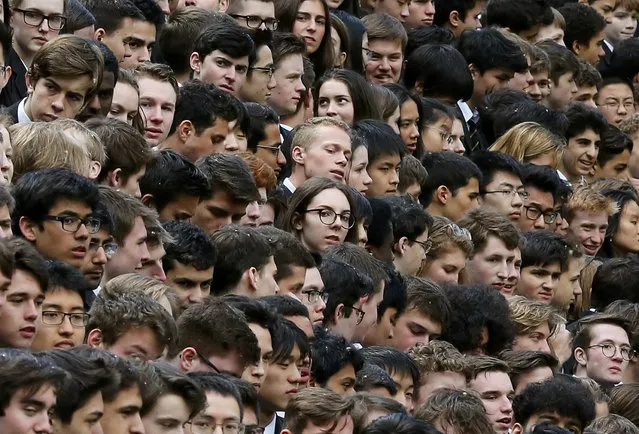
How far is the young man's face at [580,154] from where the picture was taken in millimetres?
16656

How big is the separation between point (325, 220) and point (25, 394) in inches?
170

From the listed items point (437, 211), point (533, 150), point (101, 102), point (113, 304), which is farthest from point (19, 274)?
point (533, 150)

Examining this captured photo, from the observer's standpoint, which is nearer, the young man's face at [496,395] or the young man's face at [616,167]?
the young man's face at [496,395]

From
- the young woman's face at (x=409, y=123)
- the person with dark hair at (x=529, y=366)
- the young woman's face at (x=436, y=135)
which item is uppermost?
the person with dark hair at (x=529, y=366)

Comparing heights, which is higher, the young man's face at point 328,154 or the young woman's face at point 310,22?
the young man's face at point 328,154

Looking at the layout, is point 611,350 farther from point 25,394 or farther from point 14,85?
point 25,394

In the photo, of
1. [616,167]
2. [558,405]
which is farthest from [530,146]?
[558,405]

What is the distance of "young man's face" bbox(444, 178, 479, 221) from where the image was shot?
1430cm

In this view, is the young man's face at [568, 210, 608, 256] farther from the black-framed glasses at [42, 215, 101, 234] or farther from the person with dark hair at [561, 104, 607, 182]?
the black-framed glasses at [42, 215, 101, 234]

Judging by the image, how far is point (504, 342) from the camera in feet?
41.7

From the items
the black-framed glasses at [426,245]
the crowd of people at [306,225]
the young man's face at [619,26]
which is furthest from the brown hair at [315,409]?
the young man's face at [619,26]

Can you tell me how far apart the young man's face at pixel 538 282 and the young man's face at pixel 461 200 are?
1.77 ft

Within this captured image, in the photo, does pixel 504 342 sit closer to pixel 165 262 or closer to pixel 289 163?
pixel 289 163

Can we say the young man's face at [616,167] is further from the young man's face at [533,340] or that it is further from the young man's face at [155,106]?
the young man's face at [155,106]
